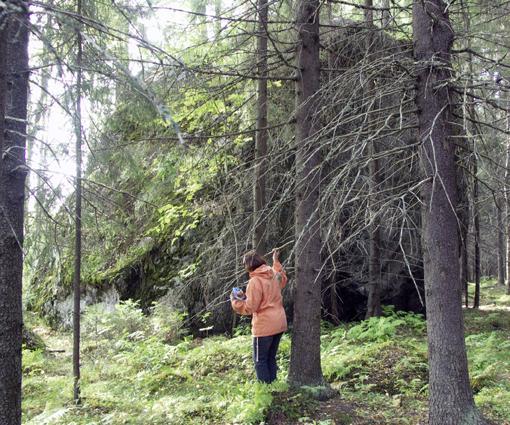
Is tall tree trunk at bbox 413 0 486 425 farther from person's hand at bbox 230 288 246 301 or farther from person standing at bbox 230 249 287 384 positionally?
person's hand at bbox 230 288 246 301

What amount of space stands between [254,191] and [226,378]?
120 inches

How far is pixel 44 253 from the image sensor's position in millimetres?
6125

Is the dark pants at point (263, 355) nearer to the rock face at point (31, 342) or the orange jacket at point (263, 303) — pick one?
the orange jacket at point (263, 303)

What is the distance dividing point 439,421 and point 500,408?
134 cm

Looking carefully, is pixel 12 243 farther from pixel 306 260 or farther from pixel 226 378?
pixel 226 378

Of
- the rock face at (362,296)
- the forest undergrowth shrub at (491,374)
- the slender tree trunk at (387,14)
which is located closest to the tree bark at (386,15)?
the slender tree trunk at (387,14)

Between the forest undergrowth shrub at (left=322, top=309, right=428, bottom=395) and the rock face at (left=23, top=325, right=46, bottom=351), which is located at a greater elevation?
the forest undergrowth shrub at (left=322, top=309, right=428, bottom=395)

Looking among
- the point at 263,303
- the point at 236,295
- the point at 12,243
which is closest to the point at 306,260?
the point at 263,303

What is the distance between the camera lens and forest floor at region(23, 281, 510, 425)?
523cm

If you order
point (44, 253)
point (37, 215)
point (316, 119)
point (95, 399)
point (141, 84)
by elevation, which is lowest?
point (95, 399)

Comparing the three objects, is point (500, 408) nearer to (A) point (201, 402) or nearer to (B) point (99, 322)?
(A) point (201, 402)

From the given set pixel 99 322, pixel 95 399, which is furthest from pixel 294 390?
pixel 99 322

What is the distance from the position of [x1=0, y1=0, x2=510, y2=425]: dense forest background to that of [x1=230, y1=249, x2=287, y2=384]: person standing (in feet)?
0.70

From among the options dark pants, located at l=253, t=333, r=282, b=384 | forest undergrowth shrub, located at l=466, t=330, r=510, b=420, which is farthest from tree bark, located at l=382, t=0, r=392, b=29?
forest undergrowth shrub, located at l=466, t=330, r=510, b=420
